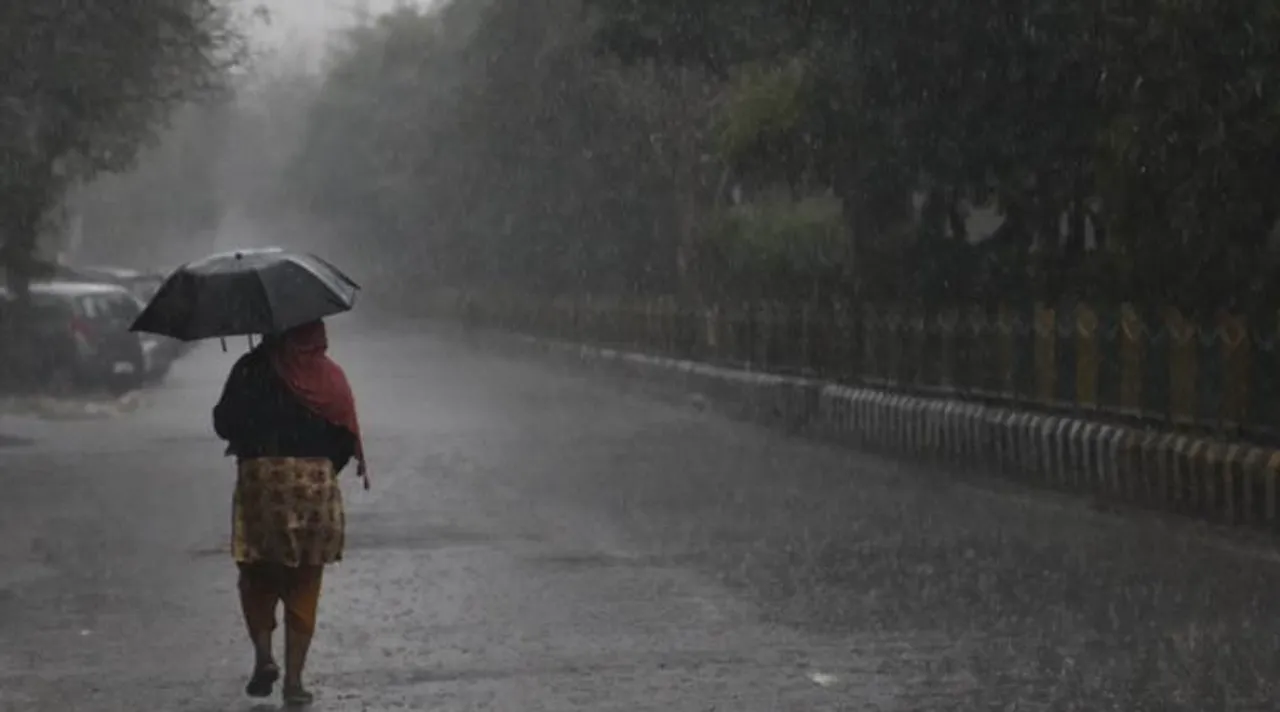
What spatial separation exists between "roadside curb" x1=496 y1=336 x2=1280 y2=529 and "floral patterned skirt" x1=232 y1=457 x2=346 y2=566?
7.30 meters

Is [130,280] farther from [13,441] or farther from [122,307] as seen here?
[13,441]

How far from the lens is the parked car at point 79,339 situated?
1238 inches

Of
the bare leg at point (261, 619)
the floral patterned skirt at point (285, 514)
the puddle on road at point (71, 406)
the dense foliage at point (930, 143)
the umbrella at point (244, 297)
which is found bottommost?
the puddle on road at point (71, 406)

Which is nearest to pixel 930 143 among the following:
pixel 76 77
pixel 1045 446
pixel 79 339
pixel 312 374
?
pixel 1045 446

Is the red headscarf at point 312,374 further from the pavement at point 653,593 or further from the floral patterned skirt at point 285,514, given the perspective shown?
the pavement at point 653,593

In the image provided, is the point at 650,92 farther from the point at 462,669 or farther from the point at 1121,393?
the point at 462,669

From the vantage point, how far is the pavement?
890cm

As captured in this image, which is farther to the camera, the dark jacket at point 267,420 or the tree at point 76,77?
the tree at point 76,77

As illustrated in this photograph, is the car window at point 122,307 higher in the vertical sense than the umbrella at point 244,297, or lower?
lower

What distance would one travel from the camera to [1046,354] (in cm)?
1802

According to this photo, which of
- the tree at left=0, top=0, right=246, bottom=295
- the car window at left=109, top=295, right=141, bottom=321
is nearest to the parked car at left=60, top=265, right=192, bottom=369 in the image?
the car window at left=109, top=295, right=141, bottom=321

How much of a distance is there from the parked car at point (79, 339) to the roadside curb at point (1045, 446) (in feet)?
33.4

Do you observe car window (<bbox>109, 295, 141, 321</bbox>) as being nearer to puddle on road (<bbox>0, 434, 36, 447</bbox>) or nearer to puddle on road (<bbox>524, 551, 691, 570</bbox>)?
puddle on road (<bbox>0, 434, 36, 447</bbox>)

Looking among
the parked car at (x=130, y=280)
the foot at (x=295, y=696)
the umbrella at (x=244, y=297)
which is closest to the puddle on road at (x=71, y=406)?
the parked car at (x=130, y=280)
